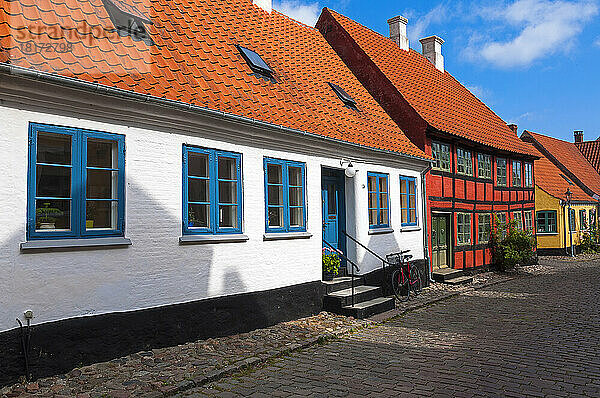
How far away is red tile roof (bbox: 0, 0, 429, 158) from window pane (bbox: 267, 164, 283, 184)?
2.57 ft

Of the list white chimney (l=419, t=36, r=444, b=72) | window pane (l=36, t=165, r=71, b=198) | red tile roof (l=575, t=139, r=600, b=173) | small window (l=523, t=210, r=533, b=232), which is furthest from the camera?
red tile roof (l=575, t=139, r=600, b=173)

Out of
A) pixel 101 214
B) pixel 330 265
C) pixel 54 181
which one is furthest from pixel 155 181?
pixel 330 265

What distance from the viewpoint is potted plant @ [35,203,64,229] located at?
6.01 meters

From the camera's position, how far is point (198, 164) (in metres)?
7.93

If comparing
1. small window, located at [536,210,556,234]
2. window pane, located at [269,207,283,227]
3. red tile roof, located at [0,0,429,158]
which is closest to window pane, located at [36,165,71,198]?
red tile roof, located at [0,0,429,158]

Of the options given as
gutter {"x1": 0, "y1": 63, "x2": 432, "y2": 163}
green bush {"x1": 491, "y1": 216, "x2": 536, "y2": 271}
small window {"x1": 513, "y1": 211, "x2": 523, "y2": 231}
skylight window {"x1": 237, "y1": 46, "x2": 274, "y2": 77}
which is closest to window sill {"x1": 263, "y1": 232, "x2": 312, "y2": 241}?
gutter {"x1": 0, "y1": 63, "x2": 432, "y2": 163}

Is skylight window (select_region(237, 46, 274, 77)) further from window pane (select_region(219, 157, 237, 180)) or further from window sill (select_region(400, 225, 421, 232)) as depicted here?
window sill (select_region(400, 225, 421, 232))

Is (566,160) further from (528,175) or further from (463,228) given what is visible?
(463,228)

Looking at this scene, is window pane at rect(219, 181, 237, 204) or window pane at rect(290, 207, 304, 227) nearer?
window pane at rect(219, 181, 237, 204)

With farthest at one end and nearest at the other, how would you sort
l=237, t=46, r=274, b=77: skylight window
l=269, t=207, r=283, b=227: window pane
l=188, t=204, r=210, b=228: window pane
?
l=237, t=46, r=274, b=77: skylight window < l=269, t=207, r=283, b=227: window pane < l=188, t=204, r=210, b=228: window pane

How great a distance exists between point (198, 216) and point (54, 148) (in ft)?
7.73

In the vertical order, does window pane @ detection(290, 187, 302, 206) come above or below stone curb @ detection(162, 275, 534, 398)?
above

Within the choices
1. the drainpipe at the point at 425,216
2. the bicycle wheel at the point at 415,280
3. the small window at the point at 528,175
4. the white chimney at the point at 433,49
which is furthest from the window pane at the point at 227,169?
the small window at the point at 528,175

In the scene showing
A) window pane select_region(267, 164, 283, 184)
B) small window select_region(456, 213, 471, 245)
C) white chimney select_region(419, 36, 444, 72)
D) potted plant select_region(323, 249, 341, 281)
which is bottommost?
potted plant select_region(323, 249, 341, 281)
